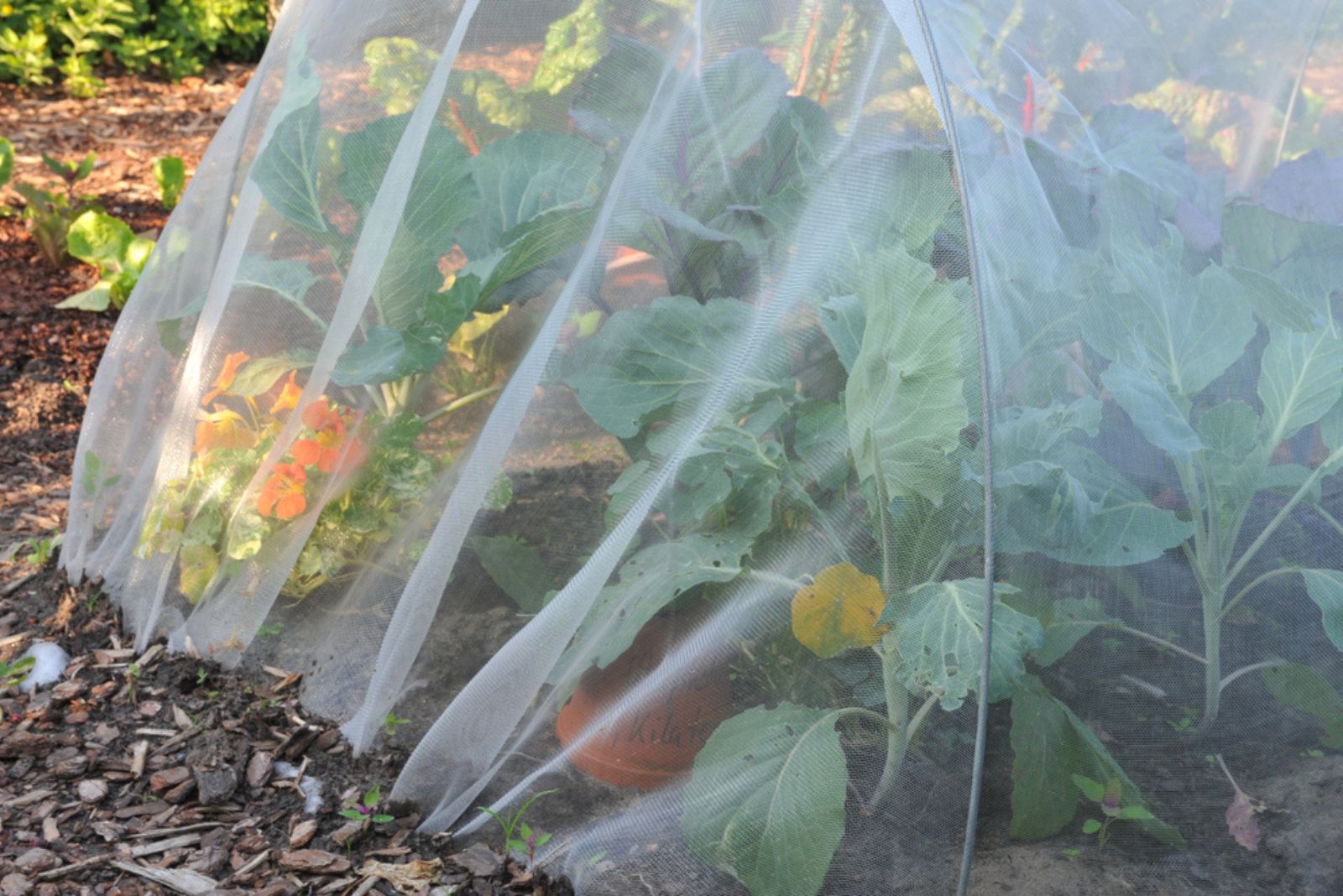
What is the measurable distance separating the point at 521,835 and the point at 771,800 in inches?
17.3

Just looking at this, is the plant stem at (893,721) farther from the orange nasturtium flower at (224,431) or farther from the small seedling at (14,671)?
the small seedling at (14,671)

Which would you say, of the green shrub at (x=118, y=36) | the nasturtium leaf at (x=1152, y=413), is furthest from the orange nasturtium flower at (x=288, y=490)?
the green shrub at (x=118, y=36)

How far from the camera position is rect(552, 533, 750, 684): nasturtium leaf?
1.62 metres

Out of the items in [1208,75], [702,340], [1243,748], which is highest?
[1208,75]

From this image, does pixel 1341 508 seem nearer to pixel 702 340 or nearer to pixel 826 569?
pixel 826 569

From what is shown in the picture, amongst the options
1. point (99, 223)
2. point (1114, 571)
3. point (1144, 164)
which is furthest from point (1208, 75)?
point (99, 223)

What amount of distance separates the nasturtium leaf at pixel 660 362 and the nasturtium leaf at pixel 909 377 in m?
0.15

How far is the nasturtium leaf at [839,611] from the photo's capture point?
61.2 inches

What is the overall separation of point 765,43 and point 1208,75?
730mm

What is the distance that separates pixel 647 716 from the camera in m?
1.69

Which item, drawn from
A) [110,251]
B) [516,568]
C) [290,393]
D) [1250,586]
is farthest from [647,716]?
[110,251]

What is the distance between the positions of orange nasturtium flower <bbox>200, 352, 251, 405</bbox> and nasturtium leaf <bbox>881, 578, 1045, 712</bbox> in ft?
4.41

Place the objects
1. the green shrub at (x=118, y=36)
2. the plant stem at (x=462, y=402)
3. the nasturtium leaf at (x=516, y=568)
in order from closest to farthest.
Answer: the nasturtium leaf at (x=516, y=568) → the plant stem at (x=462, y=402) → the green shrub at (x=118, y=36)

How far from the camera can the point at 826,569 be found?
1570 millimetres
